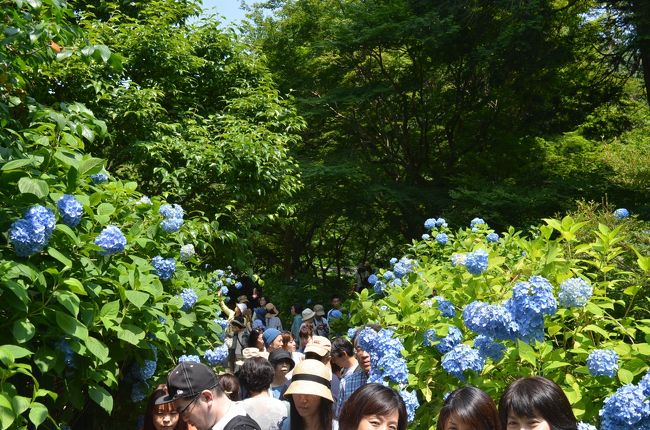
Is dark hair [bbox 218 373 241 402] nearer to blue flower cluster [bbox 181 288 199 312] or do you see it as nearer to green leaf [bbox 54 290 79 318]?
blue flower cluster [bbox 181 288 199 312]

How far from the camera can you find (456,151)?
19391mm

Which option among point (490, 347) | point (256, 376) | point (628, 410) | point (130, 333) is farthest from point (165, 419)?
point (628, 410)

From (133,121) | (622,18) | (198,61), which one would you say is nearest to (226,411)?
(133,121)

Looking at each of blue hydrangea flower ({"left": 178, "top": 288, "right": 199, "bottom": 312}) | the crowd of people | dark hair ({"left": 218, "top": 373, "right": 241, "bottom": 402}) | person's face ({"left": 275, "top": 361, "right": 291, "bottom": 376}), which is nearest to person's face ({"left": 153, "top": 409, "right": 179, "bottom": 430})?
the crowd of people

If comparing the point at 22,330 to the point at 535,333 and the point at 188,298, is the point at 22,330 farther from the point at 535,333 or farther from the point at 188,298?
the point at 535,333

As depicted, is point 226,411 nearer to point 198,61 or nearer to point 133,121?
point 133,121

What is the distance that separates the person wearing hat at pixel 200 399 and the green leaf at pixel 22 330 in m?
0.66

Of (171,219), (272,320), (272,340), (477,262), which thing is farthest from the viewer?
(272,320)

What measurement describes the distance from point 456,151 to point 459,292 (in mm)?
15535

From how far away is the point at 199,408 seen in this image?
3361 millimetres

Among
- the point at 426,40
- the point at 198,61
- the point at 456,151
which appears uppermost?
the point at 426,40

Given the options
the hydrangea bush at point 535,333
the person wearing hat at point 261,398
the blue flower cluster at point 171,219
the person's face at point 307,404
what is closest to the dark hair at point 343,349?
the person wearing hat at point 261,398

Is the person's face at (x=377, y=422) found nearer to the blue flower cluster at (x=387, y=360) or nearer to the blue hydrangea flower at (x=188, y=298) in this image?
the blue flower cluster at (x=387, y=360)

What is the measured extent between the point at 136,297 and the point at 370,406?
1426mm
